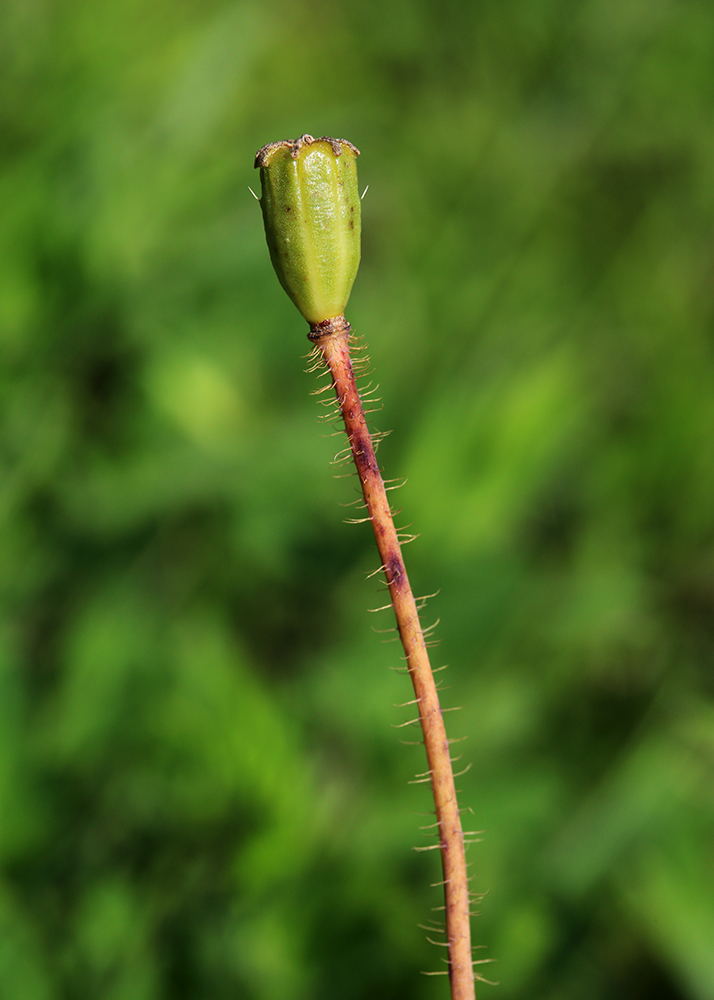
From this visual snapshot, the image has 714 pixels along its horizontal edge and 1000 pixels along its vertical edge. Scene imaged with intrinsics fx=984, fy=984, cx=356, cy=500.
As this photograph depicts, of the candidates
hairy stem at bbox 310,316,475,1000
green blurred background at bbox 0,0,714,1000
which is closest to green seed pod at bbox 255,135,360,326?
hairy stem at bbox 310,316,475,1000

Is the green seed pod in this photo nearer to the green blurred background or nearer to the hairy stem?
the hairy stem

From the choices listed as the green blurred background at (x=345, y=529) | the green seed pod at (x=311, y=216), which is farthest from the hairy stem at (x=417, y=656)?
the green blurred background at (x=345, y=529)

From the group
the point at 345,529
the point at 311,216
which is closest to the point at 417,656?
the point at 311,216

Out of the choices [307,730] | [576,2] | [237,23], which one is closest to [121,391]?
[307,730]

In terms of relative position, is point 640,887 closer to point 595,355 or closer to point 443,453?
point 443,453

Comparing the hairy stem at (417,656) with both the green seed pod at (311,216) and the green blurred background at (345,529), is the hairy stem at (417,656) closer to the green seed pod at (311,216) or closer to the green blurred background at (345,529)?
the green seed pod at (311,216)

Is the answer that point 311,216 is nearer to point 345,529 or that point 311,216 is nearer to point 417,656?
point 417,656
